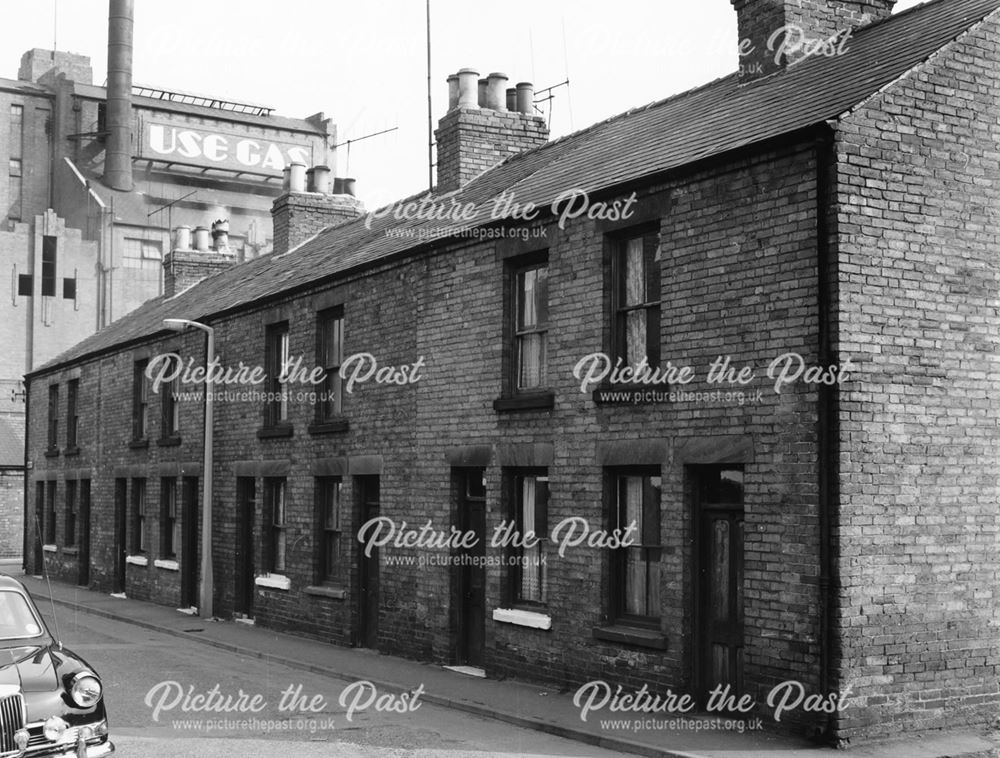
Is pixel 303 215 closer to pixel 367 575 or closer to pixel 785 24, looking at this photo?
pixel 367 575

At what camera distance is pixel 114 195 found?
196 feet

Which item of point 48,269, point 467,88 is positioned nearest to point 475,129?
point 467,88

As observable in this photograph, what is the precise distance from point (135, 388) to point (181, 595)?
19.4 feet

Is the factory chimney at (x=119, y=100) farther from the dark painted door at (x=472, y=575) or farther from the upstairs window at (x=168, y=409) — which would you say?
the dark painted door at (x=472, y=575)

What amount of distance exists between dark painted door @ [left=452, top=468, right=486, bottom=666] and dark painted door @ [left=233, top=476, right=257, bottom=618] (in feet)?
26.1

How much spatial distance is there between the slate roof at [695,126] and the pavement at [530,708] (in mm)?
5747

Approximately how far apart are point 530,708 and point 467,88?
11.8m

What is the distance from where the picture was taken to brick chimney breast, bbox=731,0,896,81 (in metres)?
15.4

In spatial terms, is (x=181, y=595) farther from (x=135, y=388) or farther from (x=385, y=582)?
(x=385, y=582)

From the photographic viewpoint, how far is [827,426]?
11.2 m

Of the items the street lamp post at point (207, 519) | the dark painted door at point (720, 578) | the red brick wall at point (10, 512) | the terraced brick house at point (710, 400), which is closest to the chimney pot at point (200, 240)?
the street lamp post at point (207, 519)

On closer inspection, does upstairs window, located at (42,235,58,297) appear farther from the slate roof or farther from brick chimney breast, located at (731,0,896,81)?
brick chimney breast, located at (731,0,896,81)

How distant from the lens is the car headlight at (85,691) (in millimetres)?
9430

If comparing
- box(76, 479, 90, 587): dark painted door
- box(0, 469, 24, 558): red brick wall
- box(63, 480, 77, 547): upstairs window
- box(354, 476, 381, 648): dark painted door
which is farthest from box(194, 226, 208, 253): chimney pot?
box(354, 476, 381, 648): dark painted door
